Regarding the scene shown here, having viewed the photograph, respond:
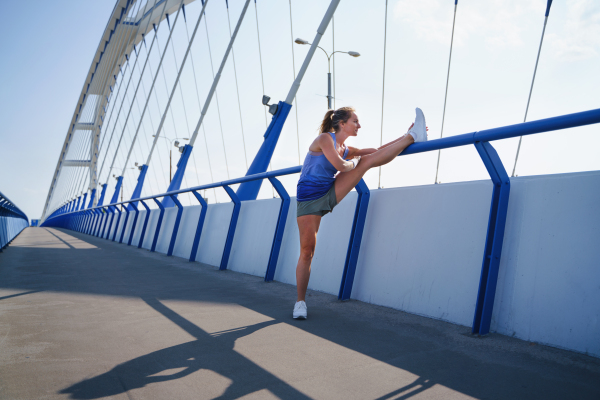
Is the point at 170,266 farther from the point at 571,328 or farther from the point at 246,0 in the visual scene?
the point at 246,0

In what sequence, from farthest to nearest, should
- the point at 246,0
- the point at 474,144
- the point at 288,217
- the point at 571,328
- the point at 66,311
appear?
the point at 246,0 → the point at 288,217 → the point at 66,311 → the point at 474,144 → the point at 571,328

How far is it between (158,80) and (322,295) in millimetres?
21827

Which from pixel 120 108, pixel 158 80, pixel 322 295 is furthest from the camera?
pixel 120 108

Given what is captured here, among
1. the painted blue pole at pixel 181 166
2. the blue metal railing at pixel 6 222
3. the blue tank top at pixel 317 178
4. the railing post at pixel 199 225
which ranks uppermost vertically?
the painted blue pole at pixel 181 166

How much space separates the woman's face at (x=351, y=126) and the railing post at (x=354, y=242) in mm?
485

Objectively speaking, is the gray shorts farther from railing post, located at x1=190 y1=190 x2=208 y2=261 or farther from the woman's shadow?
railing post, located at x1=190 y1=190 x2=208 y2=261

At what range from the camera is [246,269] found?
17.7 feet

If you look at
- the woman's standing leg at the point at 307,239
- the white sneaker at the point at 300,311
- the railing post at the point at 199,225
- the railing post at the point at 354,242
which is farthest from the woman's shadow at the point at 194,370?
the railing post at the point at 199,225

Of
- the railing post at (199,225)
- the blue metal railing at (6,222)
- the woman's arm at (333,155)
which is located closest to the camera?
the woman's arm at (333,155)

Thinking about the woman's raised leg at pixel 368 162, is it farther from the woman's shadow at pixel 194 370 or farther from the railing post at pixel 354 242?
the woman's shadow at pixel 194 370

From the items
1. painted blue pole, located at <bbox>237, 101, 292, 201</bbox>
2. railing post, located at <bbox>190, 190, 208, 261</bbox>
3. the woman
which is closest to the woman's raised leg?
the woman

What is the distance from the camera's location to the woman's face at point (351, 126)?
3.16m

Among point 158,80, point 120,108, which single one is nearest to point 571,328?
point 158,80

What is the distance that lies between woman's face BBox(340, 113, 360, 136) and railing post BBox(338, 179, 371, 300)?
1.59 ft
